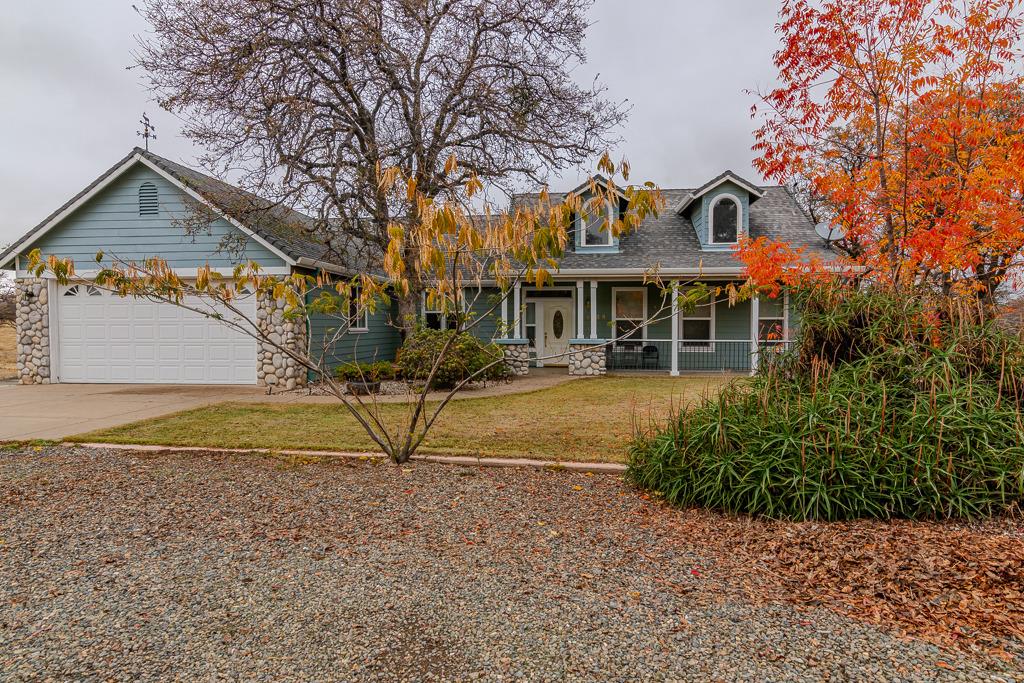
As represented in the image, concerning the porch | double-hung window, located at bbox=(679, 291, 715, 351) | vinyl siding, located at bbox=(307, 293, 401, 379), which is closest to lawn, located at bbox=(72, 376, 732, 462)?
vinyl siding, located at bbox=(307, 293, 401, 379)

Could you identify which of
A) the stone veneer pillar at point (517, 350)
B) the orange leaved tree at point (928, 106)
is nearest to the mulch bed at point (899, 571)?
the orange leaved tree at point (928, 106)

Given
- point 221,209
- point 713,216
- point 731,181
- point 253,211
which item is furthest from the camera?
point 713,216

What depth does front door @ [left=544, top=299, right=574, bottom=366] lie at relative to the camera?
17.0 m

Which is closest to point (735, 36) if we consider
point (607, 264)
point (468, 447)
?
point (607, 264)

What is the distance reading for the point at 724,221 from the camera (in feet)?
51.1

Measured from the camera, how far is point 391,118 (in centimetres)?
1343

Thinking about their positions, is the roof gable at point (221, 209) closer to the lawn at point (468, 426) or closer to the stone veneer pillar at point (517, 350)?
the lawn at point (468, 426)

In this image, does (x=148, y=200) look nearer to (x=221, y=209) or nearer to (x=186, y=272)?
(x=186, y=272)

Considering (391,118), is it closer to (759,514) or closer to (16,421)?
(16,421)

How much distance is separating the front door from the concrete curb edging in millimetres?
11547

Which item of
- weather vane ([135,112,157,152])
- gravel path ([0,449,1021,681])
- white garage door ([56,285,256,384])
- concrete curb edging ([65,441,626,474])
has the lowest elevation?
gravel path ([0,449,1021,681])

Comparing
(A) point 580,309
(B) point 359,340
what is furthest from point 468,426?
(B) point 359,340

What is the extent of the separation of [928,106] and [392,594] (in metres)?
7.99

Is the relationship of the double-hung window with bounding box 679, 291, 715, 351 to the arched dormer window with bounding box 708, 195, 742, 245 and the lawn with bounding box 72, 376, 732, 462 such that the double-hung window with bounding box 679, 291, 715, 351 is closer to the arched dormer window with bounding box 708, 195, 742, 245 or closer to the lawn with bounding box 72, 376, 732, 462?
the arched dormer window with bounding box 708, 195, 742, 245
